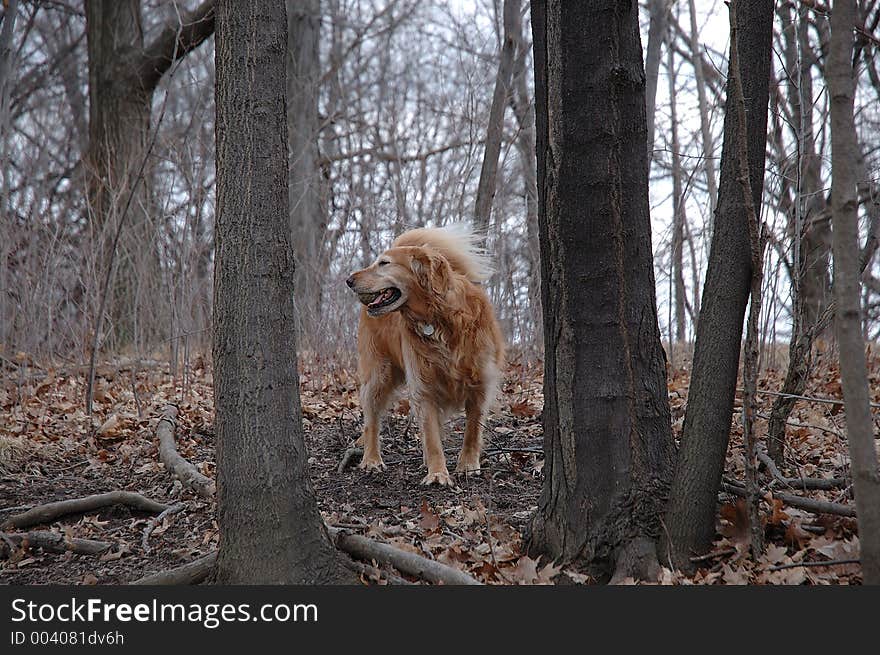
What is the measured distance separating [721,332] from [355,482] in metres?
3.13

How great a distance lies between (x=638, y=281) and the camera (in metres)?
3.44

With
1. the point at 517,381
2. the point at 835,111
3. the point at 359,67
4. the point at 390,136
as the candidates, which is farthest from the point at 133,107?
the point at 835,111

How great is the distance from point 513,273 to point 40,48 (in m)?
17.3

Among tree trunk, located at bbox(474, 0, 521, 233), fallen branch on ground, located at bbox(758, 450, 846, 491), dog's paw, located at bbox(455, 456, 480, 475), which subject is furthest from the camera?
tree trunk, located at bbox(474, 0, 521, 233)

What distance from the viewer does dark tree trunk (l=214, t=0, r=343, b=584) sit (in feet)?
10.8

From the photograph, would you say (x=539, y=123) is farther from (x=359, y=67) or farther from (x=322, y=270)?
(x=359, y=67)

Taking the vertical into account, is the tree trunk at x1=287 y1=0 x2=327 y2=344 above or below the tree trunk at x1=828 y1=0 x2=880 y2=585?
above

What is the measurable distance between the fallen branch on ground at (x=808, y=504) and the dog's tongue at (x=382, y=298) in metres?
2.77

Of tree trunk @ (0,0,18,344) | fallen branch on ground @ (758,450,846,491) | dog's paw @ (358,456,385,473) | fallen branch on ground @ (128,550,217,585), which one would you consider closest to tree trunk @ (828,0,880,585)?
fallen branch on ground @ (758,450,846,491)

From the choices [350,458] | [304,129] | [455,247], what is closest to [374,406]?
[350,458]

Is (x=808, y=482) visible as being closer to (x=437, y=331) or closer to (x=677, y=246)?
(x=437, y=331)

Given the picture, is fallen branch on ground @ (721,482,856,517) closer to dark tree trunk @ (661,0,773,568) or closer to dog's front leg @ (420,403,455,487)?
dark tree trunk @ (661,0,773,568)

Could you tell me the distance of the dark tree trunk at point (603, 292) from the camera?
337cm

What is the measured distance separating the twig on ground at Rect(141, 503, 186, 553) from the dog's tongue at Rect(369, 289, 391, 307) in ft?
6.09
